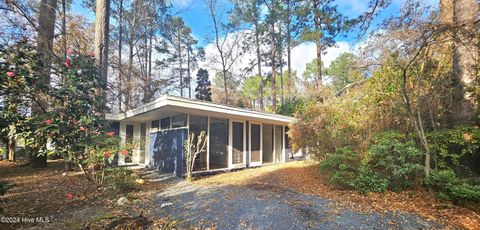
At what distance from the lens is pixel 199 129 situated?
7602 millimetres

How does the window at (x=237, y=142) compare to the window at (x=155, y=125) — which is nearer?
the window at (x=237, y=142)

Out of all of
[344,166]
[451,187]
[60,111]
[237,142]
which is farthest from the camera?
[237,142]

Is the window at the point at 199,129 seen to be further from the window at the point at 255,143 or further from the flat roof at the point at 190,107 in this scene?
the window at the point at 255,143

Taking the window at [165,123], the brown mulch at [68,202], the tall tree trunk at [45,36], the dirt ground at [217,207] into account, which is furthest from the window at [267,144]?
the tall tree trunk at [45,36]

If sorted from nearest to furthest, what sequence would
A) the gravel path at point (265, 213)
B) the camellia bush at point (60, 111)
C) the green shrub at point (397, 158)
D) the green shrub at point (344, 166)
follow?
the gravel path at point (265, 213) → the camellia bush at point (60, 111) → the green shrub at point (397, 158) → the green shrub at point (344, 166)

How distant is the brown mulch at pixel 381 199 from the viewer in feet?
11.5

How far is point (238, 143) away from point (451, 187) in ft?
20.6

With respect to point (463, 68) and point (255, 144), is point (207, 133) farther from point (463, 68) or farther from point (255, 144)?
point (463, 68)

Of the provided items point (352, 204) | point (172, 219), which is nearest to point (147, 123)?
point (172, 219)

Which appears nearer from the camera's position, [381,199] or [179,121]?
[381,199]

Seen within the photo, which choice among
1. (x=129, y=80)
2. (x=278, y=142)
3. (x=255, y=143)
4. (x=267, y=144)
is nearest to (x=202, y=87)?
(x=129, y=80)

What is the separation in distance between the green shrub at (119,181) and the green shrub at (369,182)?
17.9 feet

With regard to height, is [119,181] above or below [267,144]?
below

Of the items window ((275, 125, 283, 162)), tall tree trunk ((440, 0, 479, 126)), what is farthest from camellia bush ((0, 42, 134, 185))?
tall tree trunk ((440, 0, 479, 126))
